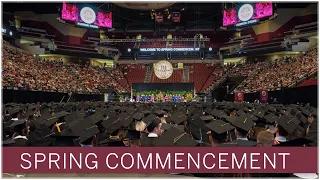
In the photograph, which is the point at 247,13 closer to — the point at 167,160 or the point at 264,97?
the point at 264,97

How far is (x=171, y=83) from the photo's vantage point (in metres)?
37.2

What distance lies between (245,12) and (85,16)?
18.8 metres

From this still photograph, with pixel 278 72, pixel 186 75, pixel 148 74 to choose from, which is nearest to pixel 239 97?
pixel 278 72

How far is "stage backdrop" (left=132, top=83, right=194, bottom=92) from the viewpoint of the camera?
36625 mm

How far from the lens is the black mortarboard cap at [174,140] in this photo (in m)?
5.00

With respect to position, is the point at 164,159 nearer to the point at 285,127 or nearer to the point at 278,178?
the point at 278,178

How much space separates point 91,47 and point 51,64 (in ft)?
28.1

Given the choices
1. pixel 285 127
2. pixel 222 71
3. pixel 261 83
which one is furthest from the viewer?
pixel 222 71

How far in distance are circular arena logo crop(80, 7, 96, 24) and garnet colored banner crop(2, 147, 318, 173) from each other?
32.5 m

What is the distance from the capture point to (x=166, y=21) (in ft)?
153

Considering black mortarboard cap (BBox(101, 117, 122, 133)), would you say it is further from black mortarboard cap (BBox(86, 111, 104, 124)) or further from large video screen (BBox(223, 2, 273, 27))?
large video screen (BBox(223, 2, 273, 27))

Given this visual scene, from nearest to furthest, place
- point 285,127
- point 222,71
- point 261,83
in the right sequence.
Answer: point 285,127 < point 261,83 < point 222,71

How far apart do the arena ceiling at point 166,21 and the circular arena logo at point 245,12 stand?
5.69 m

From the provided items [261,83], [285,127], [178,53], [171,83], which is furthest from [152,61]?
[285,127]
